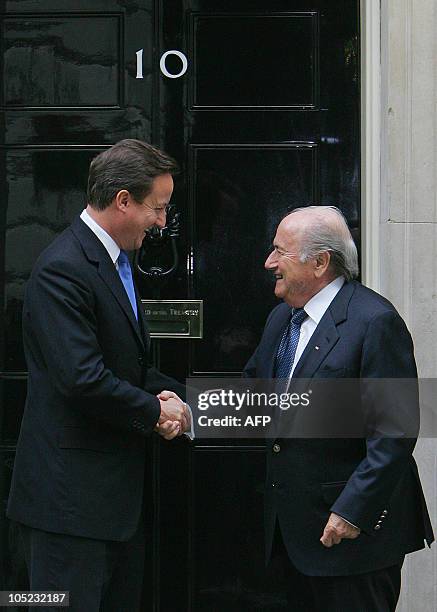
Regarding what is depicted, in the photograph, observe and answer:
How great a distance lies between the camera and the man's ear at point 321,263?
314 cm

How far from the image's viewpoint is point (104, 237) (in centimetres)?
316

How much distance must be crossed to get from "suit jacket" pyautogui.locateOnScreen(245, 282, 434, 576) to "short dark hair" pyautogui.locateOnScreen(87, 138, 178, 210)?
0.74 meters

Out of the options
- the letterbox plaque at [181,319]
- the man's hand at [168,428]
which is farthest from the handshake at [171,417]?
the letterbox plaque at [181,319]

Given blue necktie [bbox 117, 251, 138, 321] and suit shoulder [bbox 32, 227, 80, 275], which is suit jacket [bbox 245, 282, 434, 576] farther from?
suit shoulder [bbox 32, 227, 80, 275]

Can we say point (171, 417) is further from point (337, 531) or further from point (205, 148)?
point (205, 148)

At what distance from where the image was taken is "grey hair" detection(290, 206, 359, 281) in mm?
3133

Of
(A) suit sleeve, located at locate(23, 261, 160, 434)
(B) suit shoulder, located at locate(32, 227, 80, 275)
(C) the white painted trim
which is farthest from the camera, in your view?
(C) the white painted trim

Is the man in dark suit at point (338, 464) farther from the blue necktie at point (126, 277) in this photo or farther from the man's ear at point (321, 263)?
the blue necktie at point (126, 277)

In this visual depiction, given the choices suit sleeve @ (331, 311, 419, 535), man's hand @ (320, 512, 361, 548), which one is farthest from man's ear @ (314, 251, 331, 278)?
man's hand @ (320, 512, 361, 548)

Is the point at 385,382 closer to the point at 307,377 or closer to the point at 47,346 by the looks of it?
the point at 307,377

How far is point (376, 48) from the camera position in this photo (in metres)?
4.04

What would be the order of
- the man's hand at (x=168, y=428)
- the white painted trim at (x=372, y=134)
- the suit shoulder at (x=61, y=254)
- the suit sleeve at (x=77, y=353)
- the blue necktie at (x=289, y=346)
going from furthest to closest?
1. the white painted trim at (x=372, y=134)
2. the blue necktie at (x=289, y=346)
3. the man's hand at (x=168, y=428)
4. the suit shoulder at (x=61, y=254)
5. the suit sleeve at (x=77, y=353)

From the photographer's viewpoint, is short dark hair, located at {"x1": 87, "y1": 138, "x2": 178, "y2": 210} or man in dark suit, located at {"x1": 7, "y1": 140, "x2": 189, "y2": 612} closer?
man in dark suit, located at {"x1": 7, "y1": 140, "x2": 189, "y2": 612}

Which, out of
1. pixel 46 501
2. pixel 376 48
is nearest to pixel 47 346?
pixel 46 501
